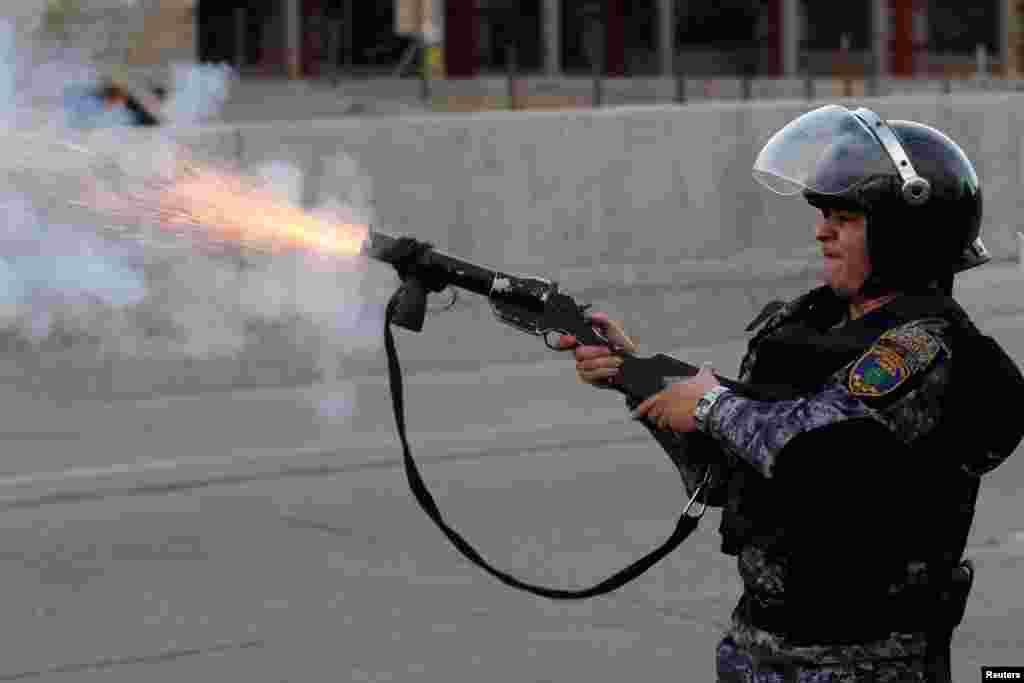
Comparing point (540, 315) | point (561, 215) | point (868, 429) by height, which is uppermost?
point (540, 315)

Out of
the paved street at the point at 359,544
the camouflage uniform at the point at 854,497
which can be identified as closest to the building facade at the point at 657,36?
the paved street at the point at 359,544

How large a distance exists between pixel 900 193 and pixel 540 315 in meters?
0.62

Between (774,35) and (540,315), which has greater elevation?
(774,35)

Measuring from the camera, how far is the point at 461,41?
39.7 metres

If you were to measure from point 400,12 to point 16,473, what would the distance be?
24115 millimetres

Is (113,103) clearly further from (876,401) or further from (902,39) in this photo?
(902,39)

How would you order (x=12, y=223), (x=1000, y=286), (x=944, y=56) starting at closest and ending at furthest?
(x=12, y=223) → (x=1000, y=286) → (x=944, y=56)

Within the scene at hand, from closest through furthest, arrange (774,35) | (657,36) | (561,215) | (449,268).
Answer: (449,268) < (561,215) < (657,36) < (774,35)

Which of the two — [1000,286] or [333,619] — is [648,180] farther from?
[333,619]

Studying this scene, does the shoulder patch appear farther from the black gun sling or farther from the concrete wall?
the concrete wall

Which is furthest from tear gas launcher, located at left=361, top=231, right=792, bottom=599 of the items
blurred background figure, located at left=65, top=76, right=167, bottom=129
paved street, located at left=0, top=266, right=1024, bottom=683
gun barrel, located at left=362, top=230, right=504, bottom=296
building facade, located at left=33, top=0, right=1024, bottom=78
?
building facade, located at left=33, top=0, right=1024, bottom=78

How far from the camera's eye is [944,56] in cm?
4297

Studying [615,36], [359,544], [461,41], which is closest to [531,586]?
[359,544]

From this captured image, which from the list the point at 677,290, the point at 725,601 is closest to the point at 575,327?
the point at 725,601
